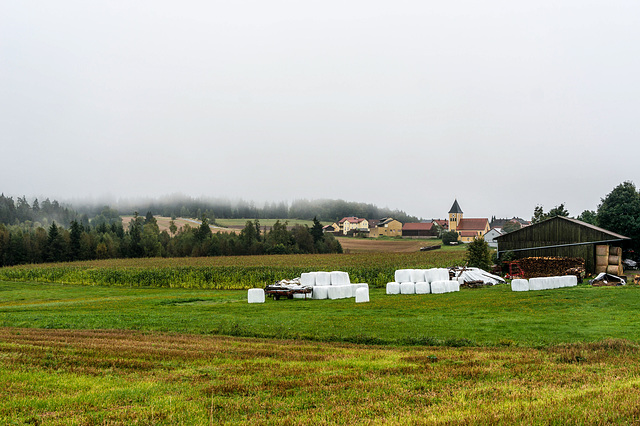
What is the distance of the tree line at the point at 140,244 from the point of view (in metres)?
91.9

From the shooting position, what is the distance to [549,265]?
1682 inches

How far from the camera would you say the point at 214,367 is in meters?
11.1

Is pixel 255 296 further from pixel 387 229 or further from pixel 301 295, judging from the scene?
pixel 387 229

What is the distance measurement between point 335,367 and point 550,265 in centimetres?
3679

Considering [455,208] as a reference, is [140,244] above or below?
below

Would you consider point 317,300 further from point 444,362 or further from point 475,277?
point 444,362

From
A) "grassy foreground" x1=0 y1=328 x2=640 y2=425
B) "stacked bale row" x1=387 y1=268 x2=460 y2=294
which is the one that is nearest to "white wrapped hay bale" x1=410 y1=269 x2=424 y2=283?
"stacked bale row" x1=387 y1=268 x2=460 y2=294

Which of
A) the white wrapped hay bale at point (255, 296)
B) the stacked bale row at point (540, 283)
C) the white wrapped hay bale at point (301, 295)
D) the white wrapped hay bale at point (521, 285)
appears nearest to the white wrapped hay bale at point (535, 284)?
the stacked bale row at point (540, 283)

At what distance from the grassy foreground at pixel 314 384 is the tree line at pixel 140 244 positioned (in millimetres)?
85081

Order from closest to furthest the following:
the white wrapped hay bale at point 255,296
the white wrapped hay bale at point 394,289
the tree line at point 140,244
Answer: the white wrapped hay bale at point 255,296 < the white wrapped hay bale at point 394,289 < the tree line at point 140,244

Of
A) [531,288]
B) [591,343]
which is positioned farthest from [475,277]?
[591,343]

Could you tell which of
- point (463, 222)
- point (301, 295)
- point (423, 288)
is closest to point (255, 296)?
point (301, 295)

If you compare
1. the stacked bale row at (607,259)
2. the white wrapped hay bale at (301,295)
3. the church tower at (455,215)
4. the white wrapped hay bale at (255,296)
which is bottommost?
the white wrapped hay bale at (301,295)

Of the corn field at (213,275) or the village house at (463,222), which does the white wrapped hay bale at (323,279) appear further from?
the village house at (463,222)
